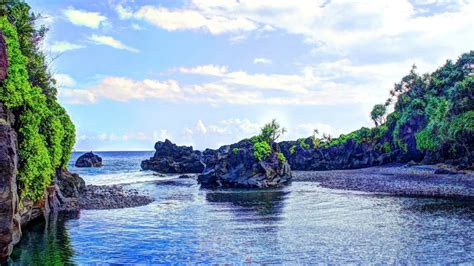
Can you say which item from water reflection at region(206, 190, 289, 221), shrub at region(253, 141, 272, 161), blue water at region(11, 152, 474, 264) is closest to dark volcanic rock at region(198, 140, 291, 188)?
shrub at region(253, 141, 272, 161)

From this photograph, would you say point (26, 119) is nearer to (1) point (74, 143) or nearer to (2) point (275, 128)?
(1) point (74, 143)

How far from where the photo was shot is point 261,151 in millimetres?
82188

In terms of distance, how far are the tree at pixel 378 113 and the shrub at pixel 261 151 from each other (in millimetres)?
64259

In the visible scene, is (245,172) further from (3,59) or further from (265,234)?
(3,59)

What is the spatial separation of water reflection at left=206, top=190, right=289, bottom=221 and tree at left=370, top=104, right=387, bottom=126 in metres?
79.1

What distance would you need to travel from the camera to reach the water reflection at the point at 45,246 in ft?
84.5

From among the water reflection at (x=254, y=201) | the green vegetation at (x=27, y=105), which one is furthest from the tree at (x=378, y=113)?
the green vegetation at (x=27, y=105)

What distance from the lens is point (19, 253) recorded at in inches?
1064

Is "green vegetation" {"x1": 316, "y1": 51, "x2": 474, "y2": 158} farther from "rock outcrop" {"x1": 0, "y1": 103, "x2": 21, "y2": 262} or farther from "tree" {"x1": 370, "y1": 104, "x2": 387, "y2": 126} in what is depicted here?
"rock outcrop" {"x1": 0, "y1": 103, "x2": 21, "y2": 262}

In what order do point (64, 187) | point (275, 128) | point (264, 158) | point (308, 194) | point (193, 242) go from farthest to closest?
point (275, 128) < point (264, 158) < point (308, 194) < point (64, 187) < point (193, 242)

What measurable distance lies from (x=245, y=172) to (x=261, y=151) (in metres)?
5.44

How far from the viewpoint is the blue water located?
2627 cm

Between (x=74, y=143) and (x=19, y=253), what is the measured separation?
29.2 meters

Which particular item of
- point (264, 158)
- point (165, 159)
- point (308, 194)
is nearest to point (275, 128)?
point (264, 158)
